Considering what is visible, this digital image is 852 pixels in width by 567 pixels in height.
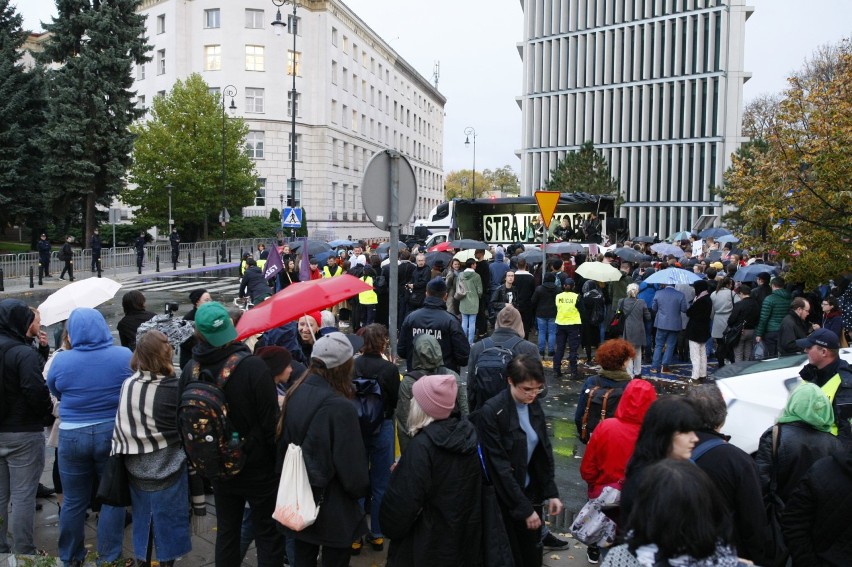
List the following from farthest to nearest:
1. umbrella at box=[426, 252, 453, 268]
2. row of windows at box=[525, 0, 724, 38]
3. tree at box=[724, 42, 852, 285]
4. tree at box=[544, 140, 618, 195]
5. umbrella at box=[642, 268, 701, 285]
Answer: row of windows at box=[525, 0, 724, 38]
tree at box=[544, 140, 618, 195]
umbrella at box=[426, 252, 453, 268]
umbrella at box=[642, 268, 701, 285]
tree at box=[724, 42, 852, 285]

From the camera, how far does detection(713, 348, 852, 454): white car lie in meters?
6.36

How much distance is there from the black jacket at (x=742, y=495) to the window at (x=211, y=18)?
62.7 meters

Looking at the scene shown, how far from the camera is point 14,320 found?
17.0ft

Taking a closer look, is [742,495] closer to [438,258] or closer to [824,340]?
[824,340]

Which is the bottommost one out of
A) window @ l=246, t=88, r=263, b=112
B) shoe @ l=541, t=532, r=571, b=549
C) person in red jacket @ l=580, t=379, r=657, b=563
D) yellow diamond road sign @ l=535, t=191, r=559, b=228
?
shoe @ l=541, t=532, r=571, b=549

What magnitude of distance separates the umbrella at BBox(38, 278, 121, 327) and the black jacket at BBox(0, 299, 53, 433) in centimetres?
84

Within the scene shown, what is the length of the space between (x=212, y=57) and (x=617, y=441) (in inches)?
2419

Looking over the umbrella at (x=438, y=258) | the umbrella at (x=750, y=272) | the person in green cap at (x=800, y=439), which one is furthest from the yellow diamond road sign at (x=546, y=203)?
the person in green cap at (x=800, y=439)

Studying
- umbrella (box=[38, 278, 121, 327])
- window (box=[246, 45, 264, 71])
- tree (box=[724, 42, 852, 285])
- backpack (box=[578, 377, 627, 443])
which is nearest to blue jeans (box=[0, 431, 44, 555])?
umbrella (box=[38, 278, 121, 327])

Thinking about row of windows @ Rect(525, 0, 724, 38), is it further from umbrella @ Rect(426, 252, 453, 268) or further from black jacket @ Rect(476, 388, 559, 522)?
black jacket @ Rect(476, 388, 559, 522)

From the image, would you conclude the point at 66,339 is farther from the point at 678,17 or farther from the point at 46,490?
the point at 678,17

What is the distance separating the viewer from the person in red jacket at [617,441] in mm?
4426

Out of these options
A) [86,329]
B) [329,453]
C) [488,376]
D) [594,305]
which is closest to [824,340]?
[488,376]

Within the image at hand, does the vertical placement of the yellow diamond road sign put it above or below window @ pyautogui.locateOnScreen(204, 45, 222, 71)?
below
